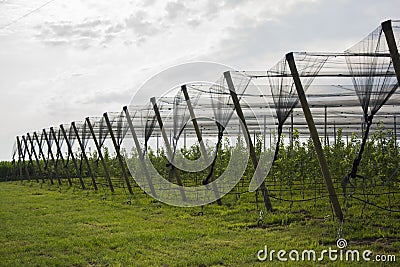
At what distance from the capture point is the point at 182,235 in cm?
938

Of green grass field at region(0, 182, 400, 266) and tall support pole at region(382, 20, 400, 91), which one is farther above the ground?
tall support pole at region(382, 20, 400, 91)

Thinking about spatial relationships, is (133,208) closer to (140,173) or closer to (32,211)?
(32,211)

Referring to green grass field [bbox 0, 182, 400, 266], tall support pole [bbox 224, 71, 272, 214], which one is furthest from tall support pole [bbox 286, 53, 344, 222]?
tall support pole [bbox 224, 71, 272, 214]

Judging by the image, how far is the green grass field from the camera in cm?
756

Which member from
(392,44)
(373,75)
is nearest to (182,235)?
(373,75)

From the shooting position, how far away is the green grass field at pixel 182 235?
7.56m

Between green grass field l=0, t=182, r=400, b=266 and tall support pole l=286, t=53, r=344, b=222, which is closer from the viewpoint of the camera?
green grass field l=0, t=182, r=400, b=266

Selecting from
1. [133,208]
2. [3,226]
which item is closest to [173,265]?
[3,226]

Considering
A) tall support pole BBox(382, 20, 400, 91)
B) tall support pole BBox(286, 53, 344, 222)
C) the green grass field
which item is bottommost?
the green grass field

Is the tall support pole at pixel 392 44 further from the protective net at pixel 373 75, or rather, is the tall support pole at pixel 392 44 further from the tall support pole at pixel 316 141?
the tall support pole at pixel 316 141

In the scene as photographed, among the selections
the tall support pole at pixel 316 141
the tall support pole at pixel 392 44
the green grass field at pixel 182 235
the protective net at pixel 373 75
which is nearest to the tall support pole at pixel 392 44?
the tall support pole at pixel 392 44

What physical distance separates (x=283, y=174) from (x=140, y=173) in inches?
383

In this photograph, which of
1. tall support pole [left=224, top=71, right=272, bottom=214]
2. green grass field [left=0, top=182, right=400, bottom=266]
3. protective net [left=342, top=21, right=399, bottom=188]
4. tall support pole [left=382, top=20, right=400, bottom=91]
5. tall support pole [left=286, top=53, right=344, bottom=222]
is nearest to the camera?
green grass field [left=0, top=182, right=400, bottom=266]

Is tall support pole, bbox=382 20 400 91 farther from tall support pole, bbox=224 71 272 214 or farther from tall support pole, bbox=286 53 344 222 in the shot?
tall support pole, bbox=224 71 272 214
